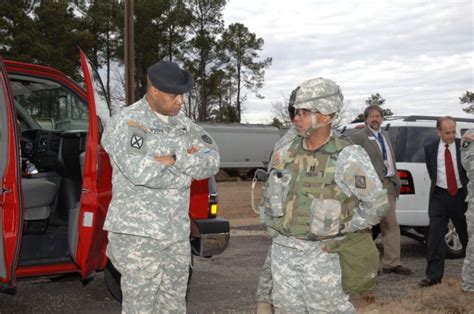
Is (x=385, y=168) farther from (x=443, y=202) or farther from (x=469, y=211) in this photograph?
(x=469, y=211)

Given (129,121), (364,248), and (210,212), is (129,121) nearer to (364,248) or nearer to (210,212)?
(364,248)

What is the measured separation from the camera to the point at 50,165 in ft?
18.7

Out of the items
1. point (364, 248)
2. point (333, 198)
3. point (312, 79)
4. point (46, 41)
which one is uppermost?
point (46, 41)

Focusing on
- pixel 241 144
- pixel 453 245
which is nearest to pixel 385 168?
pixel 453 245

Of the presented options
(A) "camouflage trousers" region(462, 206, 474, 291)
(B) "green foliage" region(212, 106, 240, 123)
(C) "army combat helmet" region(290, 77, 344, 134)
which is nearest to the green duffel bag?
Result: (C) "army combat helmet" region(290, 77, 344, 134)

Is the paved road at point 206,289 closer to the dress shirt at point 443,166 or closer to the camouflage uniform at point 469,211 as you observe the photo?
the camouflage uniform at point 469,211

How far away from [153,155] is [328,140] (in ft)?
3.28

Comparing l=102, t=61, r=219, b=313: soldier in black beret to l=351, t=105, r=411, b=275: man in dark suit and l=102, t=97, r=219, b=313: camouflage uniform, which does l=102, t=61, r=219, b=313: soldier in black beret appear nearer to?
l=102, t=97, r=219, b=313: camouflage uniform

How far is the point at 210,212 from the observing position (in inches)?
208

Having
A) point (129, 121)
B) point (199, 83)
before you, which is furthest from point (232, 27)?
point (129, 121)

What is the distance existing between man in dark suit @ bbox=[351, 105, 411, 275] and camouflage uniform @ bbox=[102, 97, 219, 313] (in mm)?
3423

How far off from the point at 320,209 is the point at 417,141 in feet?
16.7

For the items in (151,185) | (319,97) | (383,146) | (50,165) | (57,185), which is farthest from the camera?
(383,146)

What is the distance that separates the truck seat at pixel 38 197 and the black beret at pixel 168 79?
2182 millimetres
